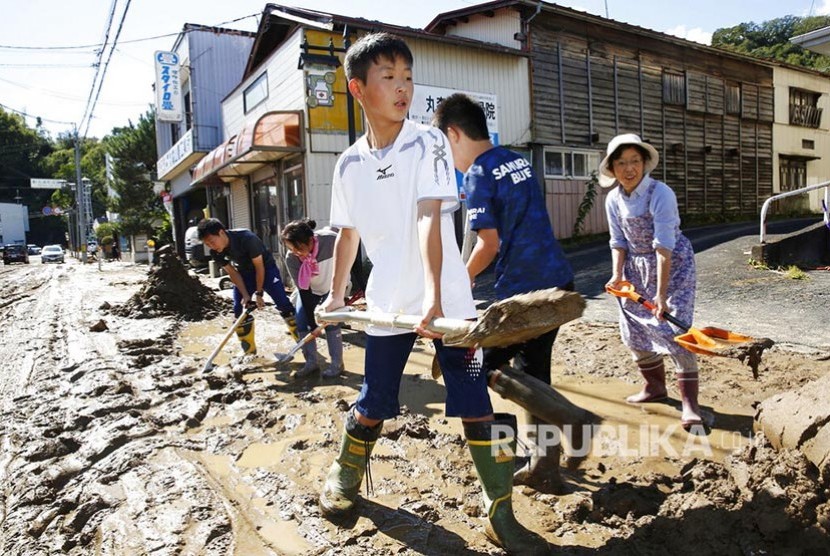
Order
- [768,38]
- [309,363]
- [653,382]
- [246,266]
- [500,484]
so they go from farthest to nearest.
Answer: [768,38] < [246,266] < [309,363] < [653,382] < [500,484]

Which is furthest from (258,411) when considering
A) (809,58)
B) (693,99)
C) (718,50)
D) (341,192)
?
(809,58)

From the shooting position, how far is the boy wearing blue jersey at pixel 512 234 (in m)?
2.67

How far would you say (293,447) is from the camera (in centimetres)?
342

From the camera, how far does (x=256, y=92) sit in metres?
15.8

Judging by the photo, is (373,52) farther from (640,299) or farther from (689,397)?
(689,397)

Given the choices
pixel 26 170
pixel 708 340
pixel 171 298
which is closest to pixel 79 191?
pixel 171 298

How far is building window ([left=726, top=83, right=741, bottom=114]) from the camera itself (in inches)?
784

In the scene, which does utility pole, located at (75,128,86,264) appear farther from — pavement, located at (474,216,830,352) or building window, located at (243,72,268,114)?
pavement, located at (474,216,830,352)

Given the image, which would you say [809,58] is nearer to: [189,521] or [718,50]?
[718,50]

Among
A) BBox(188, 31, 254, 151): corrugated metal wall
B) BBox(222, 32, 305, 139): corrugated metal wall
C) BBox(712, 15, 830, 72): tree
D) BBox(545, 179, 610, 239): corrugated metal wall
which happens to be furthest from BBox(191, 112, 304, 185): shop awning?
BBox(712, 15, 830, 72): tree

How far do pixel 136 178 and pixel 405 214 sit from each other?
3183 centimetres

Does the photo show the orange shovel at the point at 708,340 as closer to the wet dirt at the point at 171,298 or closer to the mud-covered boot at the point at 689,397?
the mud-covered boot at the point at 689,397

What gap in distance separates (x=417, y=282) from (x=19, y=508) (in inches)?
93.9

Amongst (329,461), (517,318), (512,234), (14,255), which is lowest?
(329,461)
